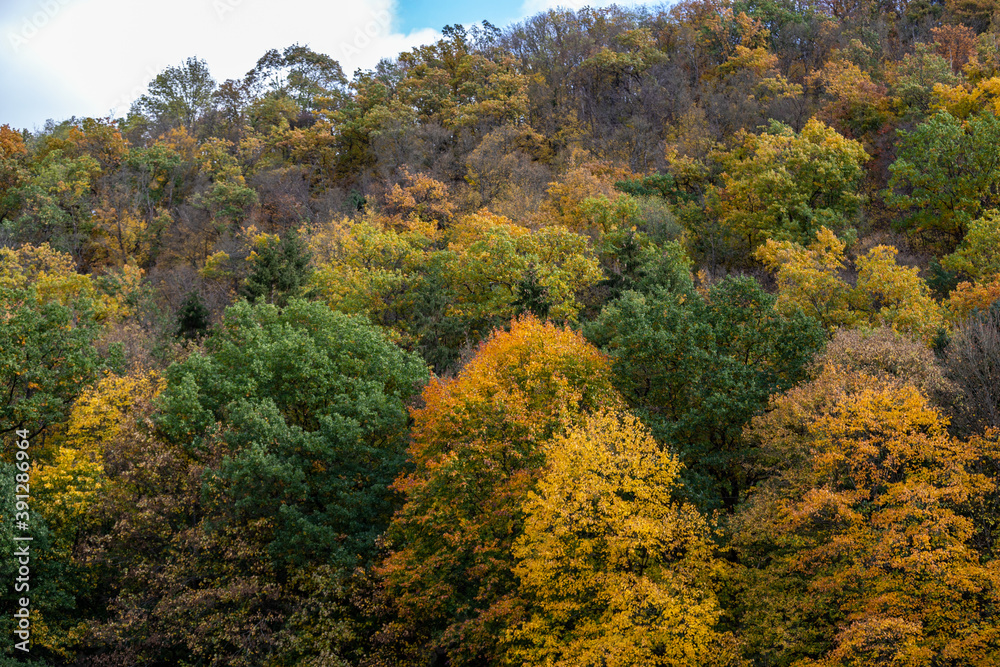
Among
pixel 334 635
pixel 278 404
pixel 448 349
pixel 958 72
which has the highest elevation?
pixel 958 72

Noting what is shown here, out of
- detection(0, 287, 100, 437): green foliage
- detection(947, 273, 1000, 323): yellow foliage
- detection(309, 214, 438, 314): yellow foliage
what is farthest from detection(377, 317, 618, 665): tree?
detection(947, 273, 1000, 323): yellow foliage

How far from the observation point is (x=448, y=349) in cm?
3759

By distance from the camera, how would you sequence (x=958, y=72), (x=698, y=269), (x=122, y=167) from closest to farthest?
(x=698, y=269) < (x=958, y=72) < (x=122, y=167)

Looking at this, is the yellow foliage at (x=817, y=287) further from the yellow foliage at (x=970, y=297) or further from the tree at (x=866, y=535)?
the tree at (x=866, y=535)

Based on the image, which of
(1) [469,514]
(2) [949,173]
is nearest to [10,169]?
(1) [469,514]

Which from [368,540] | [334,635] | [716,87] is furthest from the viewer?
[716,87]

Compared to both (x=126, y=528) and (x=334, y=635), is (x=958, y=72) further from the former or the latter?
(x=126, y=528)

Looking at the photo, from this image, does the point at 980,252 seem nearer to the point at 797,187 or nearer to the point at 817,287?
the point at 817,287

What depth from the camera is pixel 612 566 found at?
21.9 m

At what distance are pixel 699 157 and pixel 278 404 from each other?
3591 centimetres

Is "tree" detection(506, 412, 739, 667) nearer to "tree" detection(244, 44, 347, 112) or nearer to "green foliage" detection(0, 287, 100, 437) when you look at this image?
"green foliage" detection(0, 287, 100, 437)

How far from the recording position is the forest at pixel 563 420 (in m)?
20.5

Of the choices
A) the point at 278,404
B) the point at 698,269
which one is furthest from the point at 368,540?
the point at 698,269

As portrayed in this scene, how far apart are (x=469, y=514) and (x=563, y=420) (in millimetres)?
4725
